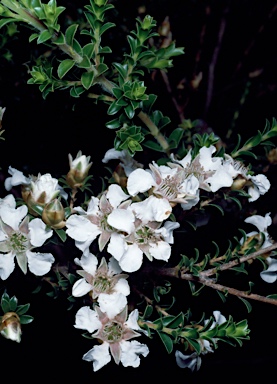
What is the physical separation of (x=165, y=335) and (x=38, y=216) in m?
0.37

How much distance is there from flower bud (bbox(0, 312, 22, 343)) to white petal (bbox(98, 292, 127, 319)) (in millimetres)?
180

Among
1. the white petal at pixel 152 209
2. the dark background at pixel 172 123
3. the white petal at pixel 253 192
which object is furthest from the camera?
the dark background at pixel 172 123

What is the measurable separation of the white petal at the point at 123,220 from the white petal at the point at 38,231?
0.44 feet

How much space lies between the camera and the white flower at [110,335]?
3.63 ft

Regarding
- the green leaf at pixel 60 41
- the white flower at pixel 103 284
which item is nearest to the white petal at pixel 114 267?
the white flower at pixel 103 284

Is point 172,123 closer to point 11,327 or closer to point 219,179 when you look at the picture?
point 219,179

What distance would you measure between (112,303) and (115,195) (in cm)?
21

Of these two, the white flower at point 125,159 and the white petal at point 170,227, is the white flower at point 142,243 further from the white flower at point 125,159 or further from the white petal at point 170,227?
the white flower at point 125,159

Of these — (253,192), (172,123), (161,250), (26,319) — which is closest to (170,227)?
(161,250)

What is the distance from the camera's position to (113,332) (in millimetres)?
1134

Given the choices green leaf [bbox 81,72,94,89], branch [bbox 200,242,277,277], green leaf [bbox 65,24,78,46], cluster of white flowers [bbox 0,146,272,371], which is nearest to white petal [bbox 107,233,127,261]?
cluster of white flowers [bbox 0,146,272,371]

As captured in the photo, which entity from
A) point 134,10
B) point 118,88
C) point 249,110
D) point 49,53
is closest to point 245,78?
point 249,110

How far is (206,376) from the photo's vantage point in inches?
80.0

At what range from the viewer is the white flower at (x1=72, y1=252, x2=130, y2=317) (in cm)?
109
